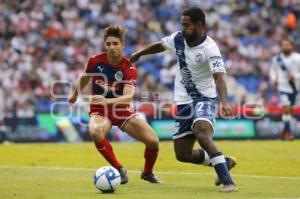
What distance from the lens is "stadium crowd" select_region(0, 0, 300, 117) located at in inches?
1158

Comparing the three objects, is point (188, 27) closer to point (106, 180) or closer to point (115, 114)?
point (115, 114)

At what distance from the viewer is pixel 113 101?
41.4ft

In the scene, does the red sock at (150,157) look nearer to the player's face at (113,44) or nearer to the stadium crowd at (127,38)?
the player's face at (113,44)

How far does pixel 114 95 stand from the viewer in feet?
42.9

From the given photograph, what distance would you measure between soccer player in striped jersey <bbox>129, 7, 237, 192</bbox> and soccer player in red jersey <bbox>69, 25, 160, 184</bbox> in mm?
317

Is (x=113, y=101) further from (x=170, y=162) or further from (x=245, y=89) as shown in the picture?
(x=245, y=89)

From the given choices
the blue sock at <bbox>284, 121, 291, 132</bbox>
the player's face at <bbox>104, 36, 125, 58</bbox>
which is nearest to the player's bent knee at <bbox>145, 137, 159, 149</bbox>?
the player's face at <bbox>104, 36, 125, 58</bbox>

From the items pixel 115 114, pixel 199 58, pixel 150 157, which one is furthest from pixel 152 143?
pixel 199 58

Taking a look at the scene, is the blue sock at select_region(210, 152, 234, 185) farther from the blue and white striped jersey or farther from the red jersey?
the red jersey

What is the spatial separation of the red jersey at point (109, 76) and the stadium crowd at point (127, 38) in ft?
44.5

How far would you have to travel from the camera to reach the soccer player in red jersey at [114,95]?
42.3 ft

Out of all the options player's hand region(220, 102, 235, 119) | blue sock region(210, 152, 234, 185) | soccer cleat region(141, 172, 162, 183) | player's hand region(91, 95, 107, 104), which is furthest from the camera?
soccer cleat region(141, 172, 162, 183)

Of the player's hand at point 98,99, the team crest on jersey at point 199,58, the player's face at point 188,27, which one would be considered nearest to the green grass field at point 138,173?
the player's hand at point 98,99

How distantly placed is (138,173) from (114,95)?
8.22 ft
